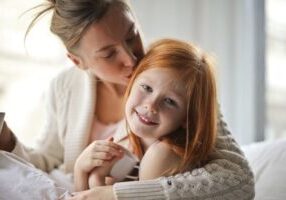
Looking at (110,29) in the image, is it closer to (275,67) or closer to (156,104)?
(156,104)

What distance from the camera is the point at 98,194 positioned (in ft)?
2.92

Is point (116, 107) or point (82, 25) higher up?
point (82, 25)

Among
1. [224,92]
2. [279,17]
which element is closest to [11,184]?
[224,92]

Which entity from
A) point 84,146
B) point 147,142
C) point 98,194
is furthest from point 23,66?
point 98,194

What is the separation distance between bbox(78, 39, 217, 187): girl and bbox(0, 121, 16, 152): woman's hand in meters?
0.27

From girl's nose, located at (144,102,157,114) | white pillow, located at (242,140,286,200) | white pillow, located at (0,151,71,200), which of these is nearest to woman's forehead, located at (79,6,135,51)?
girl's nose, located at (144,102,157,114)

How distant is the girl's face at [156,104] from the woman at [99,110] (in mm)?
87

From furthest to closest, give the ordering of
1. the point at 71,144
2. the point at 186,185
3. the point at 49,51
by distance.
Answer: the point at 49,51 < the point at 71,144 < the point at 186,185

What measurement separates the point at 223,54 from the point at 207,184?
4.33 feet

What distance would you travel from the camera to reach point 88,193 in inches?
35.3

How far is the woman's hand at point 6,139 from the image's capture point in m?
1.12

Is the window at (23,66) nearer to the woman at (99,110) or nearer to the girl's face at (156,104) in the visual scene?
the woman at (99,110)

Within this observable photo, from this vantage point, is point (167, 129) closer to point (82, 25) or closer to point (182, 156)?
point (182, 156)

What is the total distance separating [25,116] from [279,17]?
1.23m
